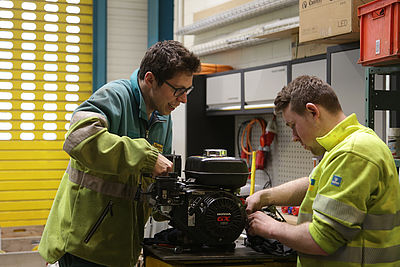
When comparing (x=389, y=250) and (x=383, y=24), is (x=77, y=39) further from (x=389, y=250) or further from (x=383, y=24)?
(x=389, y=250)

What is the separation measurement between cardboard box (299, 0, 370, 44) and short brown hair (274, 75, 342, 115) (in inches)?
45.7

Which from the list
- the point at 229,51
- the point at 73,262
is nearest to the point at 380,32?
the point at 73,262

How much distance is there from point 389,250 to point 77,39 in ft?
14.0

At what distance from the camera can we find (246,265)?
1.62m

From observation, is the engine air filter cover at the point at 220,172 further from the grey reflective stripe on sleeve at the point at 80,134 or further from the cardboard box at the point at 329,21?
the cardboard box at the point at 329,21

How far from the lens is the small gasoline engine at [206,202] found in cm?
162

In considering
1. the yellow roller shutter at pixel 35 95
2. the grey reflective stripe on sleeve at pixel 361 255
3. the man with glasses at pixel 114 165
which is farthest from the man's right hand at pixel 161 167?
the yellow roller shutter at pixel 35 95

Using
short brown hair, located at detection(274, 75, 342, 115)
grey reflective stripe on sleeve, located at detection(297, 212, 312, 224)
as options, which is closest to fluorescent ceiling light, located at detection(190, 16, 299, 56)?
short brown hair, located at detection(274, 75, 342, 115)

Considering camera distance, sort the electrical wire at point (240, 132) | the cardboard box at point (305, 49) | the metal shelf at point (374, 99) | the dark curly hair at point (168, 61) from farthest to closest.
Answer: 1. the electrical wire at point (240, 132)
2. the cardboard box at point (305, 49)
3. the metal shelf at point (374, 99)
4. the dark curly hair at point (168, 61)

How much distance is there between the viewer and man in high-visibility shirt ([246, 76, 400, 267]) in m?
1.41

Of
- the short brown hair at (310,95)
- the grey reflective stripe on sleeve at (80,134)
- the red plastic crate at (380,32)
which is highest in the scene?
the red plastic crate at (380,32)

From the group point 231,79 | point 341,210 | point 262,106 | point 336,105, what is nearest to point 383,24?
point 336,105

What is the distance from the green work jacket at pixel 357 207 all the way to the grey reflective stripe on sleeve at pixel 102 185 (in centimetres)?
68

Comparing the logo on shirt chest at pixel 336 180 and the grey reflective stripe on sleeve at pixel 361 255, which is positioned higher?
the logo on shirt chest at pixel 336 180
